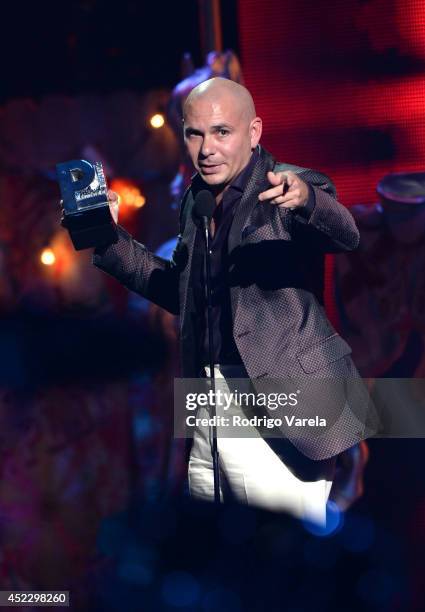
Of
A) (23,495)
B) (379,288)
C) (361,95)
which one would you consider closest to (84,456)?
(23,495)

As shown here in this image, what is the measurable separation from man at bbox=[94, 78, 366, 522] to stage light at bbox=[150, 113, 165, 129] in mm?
1256

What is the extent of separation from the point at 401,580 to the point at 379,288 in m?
1.78

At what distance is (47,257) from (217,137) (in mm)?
1571

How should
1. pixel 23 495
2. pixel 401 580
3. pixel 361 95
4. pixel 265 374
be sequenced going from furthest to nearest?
pixel 23 495
pixel 361 95
pixel 265 374
pixel 401 580

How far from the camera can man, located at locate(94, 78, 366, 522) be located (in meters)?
2.08

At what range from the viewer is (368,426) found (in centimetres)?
218

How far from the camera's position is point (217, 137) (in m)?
2.14

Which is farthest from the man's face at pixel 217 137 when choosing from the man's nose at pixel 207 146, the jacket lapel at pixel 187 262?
the jacket lapel at pixel 187 262

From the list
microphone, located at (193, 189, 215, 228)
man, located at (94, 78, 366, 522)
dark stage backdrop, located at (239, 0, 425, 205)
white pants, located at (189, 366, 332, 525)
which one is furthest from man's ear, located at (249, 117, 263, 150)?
dark stage backdrop, located at (239, 0, 425, 205)

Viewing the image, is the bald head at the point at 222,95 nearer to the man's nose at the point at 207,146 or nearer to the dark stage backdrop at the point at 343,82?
the man's nose at the point at 207,146

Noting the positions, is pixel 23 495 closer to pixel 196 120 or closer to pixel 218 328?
pixel 218 328

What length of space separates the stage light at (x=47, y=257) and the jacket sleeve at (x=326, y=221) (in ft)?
5.43

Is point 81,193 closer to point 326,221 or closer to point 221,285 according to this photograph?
point 221,285

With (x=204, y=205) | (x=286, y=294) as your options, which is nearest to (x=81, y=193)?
(x=204, y=205)
